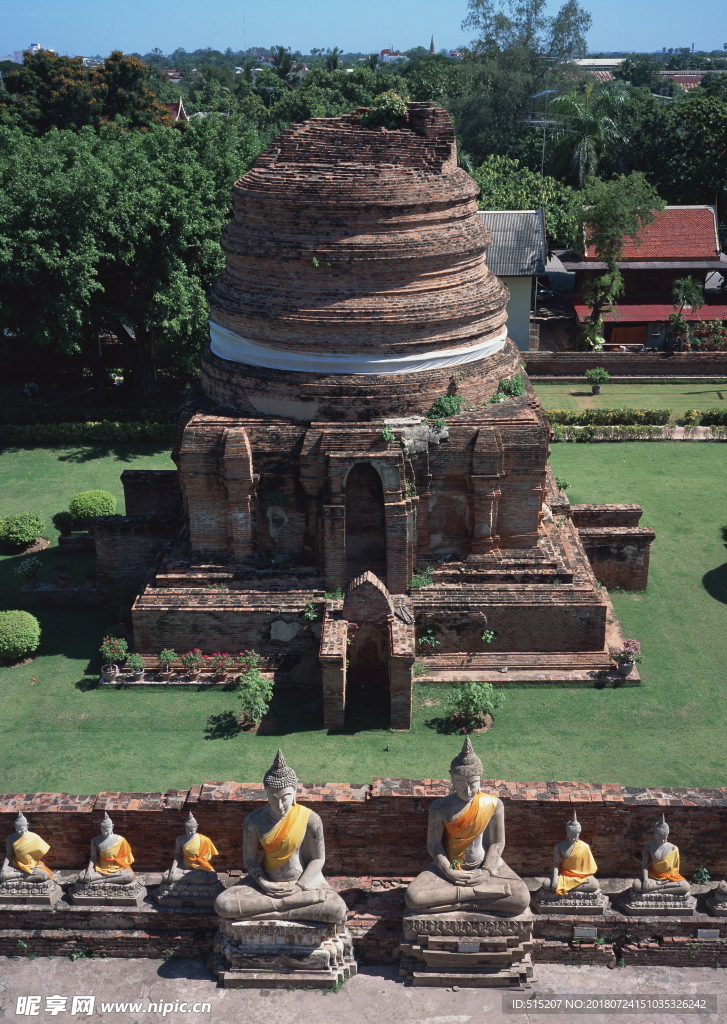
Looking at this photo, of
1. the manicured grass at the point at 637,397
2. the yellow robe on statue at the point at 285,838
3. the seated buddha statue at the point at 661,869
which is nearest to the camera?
the yellow robe on statue at the point at 285,838

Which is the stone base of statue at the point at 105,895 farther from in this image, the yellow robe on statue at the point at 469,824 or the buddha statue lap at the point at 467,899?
the yellow robe on statue at the point at 469,824

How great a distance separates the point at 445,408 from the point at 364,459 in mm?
2016

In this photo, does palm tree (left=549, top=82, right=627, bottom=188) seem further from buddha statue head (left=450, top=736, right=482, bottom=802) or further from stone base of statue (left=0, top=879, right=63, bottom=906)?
stone base of statue (left=0, top=879, right=63, bottom=906)

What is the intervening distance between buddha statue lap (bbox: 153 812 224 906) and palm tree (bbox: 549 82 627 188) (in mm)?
42156

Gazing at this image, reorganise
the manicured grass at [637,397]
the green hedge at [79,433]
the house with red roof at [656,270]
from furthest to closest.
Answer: the house with red roof at [656,270]
the manicured grass at [637,397]
the green hedge at [79,433]

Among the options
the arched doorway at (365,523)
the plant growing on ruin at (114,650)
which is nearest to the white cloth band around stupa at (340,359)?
the arched doorway at (365,523)

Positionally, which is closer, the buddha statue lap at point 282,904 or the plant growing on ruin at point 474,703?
the buddha statue lap at point 282,904

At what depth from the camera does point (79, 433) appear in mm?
30703

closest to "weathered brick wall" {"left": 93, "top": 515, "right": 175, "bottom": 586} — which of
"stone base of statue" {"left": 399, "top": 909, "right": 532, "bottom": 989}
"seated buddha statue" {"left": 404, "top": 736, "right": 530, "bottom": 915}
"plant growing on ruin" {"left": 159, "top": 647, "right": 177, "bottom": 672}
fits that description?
"plant growing on ruin" {"left": 159, "top": 647, "right": 177, "bottom": 672}

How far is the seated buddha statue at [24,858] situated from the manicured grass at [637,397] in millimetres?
22690

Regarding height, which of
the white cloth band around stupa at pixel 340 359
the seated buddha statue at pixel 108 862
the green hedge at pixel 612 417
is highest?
the white cloth band around stupa at pixel 340 359

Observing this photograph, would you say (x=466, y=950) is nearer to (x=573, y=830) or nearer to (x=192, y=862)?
(x=573, y=830)

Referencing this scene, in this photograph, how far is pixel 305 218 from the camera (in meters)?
19.3

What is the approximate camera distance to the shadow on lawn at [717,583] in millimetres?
→ 21938
